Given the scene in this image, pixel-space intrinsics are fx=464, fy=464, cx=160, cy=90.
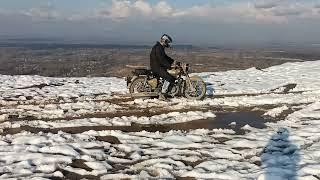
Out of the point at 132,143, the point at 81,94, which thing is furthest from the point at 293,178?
the point at 81,94

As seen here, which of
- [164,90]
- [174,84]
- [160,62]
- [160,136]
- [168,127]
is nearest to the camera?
[160,136]

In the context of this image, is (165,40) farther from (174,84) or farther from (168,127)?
(168,127)

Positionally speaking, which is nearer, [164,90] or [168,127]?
[168,127]

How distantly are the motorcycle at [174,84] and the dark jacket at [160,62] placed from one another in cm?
27

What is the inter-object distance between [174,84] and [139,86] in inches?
51.3

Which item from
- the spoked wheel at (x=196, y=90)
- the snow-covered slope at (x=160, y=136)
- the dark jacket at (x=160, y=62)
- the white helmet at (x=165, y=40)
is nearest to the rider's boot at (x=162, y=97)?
the snow-covered slope at (x=160, y=136)

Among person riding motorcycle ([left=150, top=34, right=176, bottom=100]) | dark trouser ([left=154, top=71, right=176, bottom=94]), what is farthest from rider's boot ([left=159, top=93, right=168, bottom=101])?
dark trouser ([left=154, top=71, right=176, bottom=94])

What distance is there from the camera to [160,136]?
415 inches

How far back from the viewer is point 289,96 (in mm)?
16688

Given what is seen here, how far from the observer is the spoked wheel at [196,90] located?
1627 cm

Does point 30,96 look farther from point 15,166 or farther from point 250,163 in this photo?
→ point 250,163

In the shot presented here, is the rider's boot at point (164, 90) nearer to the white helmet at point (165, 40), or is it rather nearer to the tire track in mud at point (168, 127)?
the white helmet at point (165, 40)

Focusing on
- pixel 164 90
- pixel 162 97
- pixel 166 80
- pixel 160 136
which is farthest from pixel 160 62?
pixel 160 136

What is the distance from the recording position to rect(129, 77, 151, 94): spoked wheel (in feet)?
54.5
